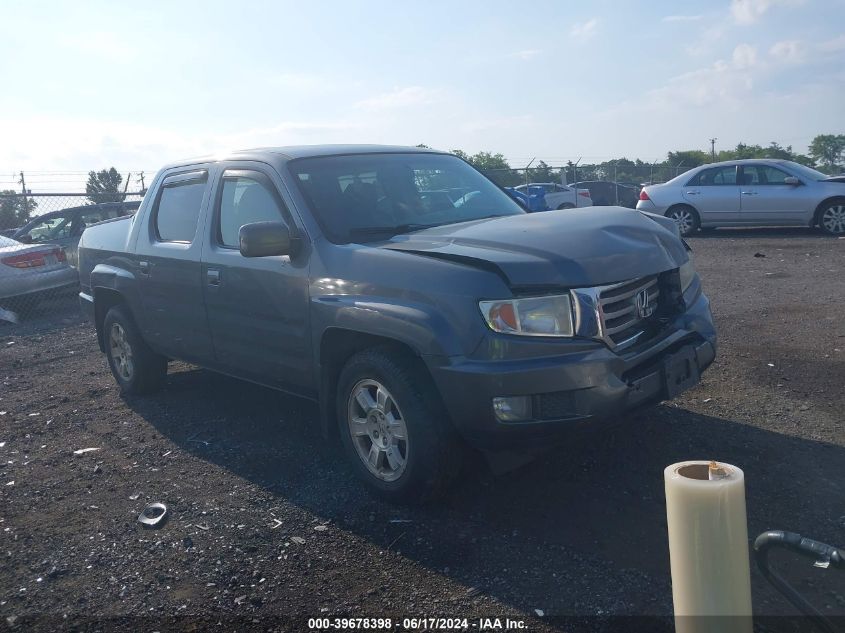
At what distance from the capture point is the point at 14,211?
16547mm

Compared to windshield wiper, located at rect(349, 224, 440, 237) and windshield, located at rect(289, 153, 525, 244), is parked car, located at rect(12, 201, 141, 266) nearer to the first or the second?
windshield, located at rect(289, 153, 525, 244)

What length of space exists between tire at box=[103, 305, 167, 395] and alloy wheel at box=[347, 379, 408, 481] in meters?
2.78

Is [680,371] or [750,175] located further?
[750,175]

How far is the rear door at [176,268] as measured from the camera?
18.4 ft

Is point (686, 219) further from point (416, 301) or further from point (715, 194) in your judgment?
point (416, 301)

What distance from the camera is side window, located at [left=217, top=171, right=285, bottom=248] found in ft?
16.6

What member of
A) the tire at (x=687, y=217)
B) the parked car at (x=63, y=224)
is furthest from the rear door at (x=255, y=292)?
the tire at (x=687, y=217)

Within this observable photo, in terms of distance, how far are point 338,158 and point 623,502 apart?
2689mm

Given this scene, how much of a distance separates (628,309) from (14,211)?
15598mm

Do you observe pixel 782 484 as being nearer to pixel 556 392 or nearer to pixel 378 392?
pixel 556 392

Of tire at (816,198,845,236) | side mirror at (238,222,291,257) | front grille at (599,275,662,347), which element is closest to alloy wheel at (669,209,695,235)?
tire at (816,198,845,236)

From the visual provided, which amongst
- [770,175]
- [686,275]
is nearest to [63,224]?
[686,275]

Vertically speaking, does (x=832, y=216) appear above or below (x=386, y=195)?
below

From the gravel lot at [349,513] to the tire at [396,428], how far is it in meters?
0.17
